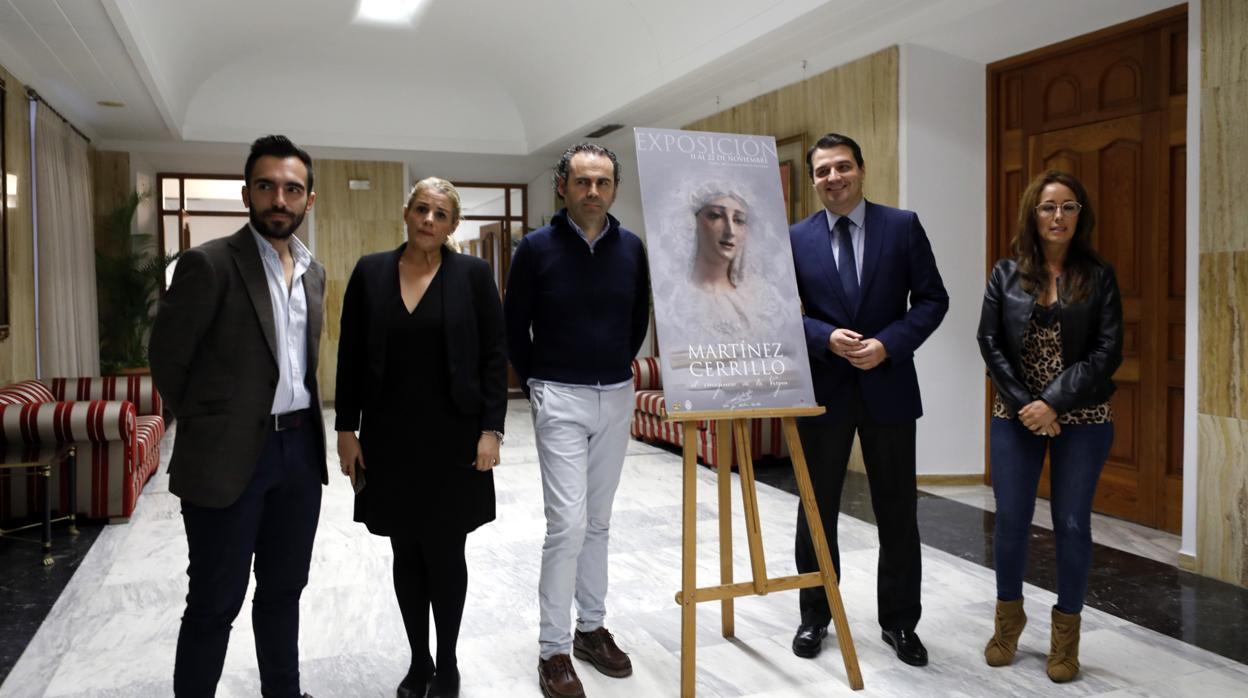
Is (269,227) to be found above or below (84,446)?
above

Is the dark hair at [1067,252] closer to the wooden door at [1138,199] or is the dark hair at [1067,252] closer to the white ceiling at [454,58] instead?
the wooden door at [1138,199]

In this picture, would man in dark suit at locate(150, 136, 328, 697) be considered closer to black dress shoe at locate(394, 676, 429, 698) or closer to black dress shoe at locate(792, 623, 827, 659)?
black dress shoe at locate(394, 676, 429, 698)

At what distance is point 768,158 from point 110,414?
410 cm

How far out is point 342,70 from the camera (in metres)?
10.4

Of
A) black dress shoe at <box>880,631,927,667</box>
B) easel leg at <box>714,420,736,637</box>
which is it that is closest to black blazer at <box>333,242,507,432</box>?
easel leg at <box>714,420,736,637</box>

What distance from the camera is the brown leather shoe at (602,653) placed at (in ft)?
9.79

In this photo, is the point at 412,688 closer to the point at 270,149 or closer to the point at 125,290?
the point at 270,149

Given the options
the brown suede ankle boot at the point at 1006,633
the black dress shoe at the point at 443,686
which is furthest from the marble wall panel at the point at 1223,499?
the black dress shoe at the point at 443,686

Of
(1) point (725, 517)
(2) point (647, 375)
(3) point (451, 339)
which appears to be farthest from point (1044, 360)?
(2) point (647, 375)

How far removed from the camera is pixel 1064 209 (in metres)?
2.95

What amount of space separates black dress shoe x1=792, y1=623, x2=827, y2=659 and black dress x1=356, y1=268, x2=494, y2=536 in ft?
4.21

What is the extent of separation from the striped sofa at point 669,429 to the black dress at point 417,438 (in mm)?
3714

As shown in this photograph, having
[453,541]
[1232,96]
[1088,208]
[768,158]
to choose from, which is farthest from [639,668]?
[1232,96]

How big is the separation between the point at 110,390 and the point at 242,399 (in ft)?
16.9
